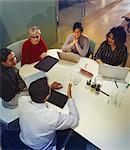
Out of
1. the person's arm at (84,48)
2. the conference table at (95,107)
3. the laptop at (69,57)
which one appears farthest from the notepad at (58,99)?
the person's arm at (84,48)

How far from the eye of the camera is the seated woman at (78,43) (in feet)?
Answer: 10.2

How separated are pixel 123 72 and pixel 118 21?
4181mm

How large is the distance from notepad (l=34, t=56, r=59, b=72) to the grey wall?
40.8 inches

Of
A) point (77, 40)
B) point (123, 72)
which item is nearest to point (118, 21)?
point (77, 40)

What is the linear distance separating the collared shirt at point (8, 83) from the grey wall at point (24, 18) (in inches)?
52.6

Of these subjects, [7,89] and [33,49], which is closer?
[7,89]

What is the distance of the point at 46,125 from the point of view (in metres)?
1.78

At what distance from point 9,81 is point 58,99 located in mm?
488

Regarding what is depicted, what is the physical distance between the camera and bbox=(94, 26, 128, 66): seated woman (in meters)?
2.90

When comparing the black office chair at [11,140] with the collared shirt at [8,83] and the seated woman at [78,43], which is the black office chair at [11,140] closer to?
the collared shirt at [8,83]

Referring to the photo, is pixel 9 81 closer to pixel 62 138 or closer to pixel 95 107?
pixel 62 138

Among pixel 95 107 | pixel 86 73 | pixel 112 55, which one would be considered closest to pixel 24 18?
pixel 112 55

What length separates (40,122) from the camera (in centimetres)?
177

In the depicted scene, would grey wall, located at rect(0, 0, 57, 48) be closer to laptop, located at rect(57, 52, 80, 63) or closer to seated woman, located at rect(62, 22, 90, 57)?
seated woman, located at rect(62, 22, 90, 57)
